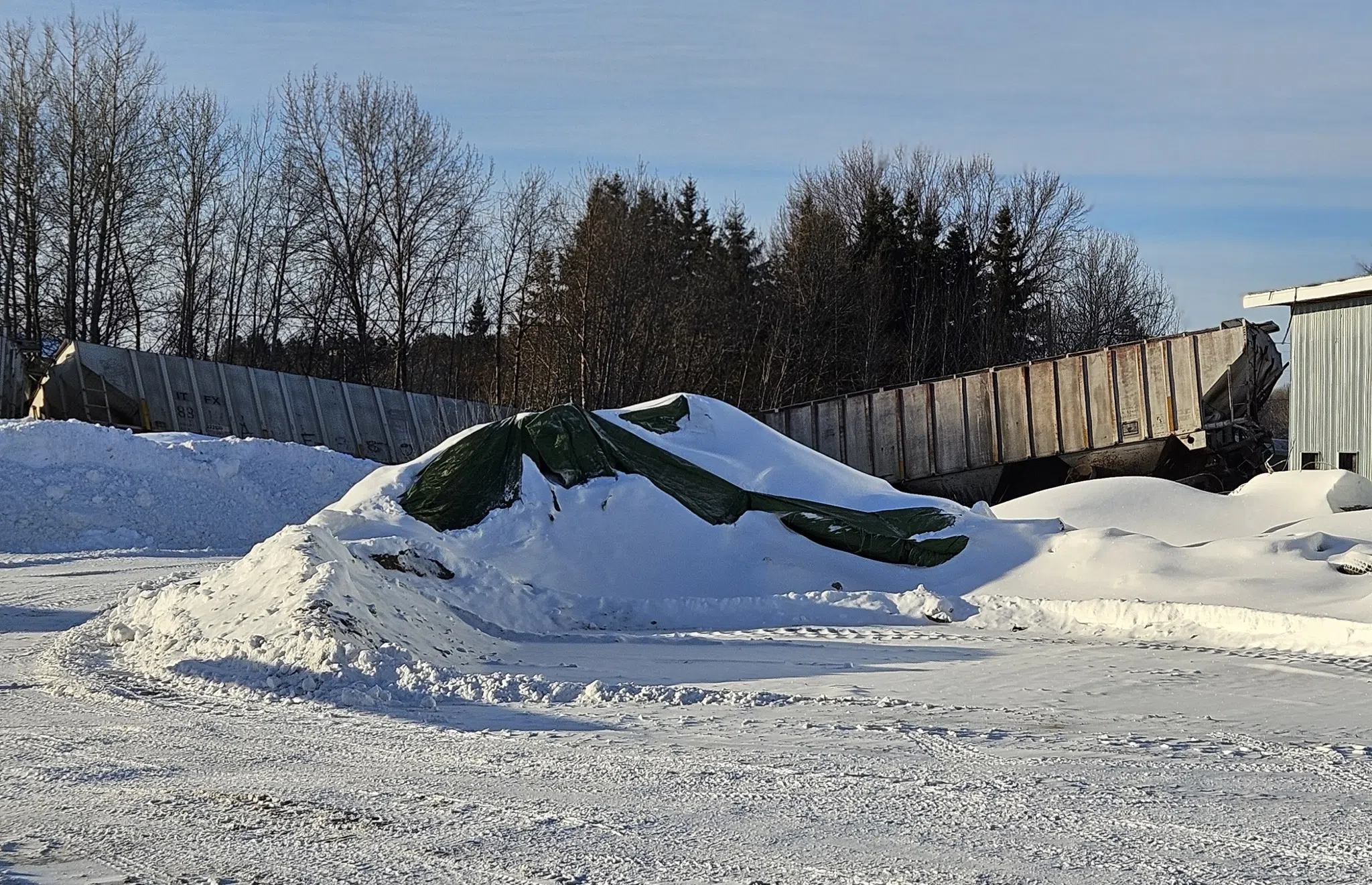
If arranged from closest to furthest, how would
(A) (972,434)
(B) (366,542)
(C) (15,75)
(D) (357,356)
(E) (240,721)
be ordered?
(E) (240,721) → (B) (366,542) → (A) (972,434) → (C) (15,75) → (D) (357,356)

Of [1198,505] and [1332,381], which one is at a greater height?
[1332,381]

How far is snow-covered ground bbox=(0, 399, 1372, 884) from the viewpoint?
14.5 ft

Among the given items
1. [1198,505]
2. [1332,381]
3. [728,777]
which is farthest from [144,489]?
[1332,381]

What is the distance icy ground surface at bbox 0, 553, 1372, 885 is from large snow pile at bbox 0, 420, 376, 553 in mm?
10956

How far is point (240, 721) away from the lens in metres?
6.74

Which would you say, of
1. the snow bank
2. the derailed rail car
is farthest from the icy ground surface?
the derailed rail car

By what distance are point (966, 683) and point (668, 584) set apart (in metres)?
4.80

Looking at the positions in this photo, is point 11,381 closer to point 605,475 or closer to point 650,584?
point 605,475

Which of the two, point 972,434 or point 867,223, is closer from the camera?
point 972,434

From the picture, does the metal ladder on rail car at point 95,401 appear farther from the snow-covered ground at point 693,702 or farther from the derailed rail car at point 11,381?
the snow-covered ground at point 693,702

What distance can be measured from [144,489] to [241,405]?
7589mm

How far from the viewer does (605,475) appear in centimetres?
1341

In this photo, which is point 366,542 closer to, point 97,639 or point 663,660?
Result: point 97,639

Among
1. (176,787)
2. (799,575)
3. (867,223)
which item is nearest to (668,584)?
(799,575)
